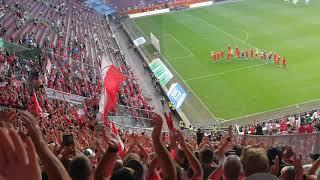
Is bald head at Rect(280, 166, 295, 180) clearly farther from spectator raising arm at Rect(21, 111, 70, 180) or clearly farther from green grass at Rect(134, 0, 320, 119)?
green grass at Rect(134, 0, 320, 119)

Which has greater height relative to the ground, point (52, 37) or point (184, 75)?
point (52, 37)

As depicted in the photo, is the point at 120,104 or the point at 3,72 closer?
the point at 3,72

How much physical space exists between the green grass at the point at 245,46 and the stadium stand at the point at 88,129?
3.59 m

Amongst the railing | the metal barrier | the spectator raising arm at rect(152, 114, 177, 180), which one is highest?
the spectator raising arm at rect(152, 114, 177, 180)

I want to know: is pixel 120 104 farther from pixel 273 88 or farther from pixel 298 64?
pixel 298 64

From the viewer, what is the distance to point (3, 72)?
20.4 metres

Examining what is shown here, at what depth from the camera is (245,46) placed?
120 ft

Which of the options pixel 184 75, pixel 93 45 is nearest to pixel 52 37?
pixel 93 45

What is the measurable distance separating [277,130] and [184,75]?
12.5 m

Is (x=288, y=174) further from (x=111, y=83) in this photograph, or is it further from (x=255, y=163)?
(x=111, y=83)

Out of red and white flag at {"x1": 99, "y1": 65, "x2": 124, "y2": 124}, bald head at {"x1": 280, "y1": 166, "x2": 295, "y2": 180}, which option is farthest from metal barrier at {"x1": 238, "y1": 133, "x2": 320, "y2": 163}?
bald head at {"x1": 280, "y1": 166, "x2": 295, "y2": 180}

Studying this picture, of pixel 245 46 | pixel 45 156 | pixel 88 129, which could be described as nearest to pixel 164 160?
pixel 45 156

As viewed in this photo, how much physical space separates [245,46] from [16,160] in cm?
3459

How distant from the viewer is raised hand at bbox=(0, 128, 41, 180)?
2.71m
